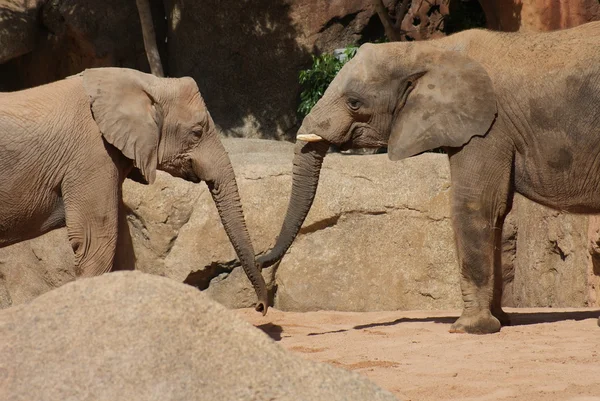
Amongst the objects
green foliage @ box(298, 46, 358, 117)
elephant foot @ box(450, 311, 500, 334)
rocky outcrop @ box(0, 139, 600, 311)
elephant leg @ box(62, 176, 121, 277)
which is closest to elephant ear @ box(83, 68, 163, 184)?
elephant leg @ box(62, 176, 121, 277)

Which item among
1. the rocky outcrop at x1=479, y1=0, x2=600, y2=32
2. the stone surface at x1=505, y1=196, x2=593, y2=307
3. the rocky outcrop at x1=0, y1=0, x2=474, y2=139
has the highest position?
the rocky outcrop at x1=479, y1=0, x2=600, y2=32

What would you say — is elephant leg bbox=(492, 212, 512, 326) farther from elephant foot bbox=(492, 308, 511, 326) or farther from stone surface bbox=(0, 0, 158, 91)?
stone surface bbox=(0, 0, 158, 91)

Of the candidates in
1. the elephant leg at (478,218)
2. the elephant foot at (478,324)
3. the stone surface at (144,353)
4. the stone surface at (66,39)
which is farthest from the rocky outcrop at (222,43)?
the stone surface at (144,353)

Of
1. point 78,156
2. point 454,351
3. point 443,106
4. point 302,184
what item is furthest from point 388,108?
point 78,156

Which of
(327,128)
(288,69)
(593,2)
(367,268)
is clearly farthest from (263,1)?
(327,128)

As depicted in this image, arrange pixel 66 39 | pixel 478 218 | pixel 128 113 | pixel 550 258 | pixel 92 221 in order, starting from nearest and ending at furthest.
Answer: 1. pixel 92 221
2. pixel 128 113
3. pixel 478 218
4. pixel 550 258
5. pixel 66 39

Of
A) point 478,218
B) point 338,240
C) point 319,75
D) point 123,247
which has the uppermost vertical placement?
point 319,75

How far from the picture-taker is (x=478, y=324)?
24.8 ft

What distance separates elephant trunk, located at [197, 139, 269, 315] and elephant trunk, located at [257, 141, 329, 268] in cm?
23

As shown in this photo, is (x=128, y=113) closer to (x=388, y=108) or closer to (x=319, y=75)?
(x=388, y=108)

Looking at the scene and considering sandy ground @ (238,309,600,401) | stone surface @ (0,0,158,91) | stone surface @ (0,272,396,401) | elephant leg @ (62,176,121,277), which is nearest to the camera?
stone surface @ (0,272,396,401)

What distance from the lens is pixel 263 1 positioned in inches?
600

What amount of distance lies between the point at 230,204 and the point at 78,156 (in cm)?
116

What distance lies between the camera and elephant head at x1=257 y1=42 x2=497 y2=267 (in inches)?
309
